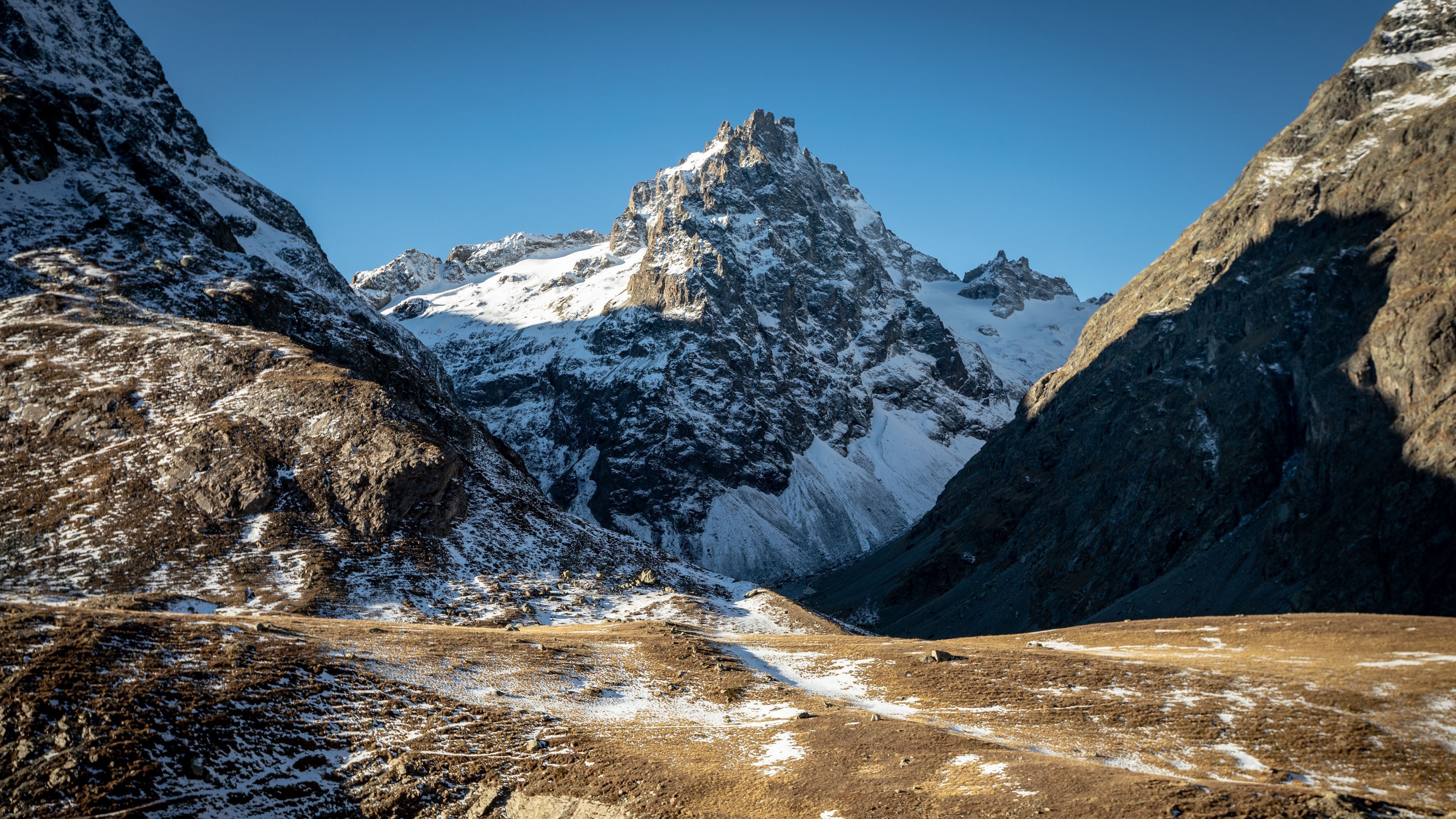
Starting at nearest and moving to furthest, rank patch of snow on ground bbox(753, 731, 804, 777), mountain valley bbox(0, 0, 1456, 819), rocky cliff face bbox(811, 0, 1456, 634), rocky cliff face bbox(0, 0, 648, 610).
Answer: mountain valley bbox(0, 0, 1456, 819) < patch of snow on ground bbox(753, 731, 804, 777) < rocky cliff face bbox(0, 0, 648, 610) < rocky cliff face bbox(811, 0, 1456, 634)

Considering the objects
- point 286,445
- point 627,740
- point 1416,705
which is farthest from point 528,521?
point 1416,705

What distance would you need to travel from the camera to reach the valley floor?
73.3 ft

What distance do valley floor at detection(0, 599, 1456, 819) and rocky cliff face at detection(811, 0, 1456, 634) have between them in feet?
220

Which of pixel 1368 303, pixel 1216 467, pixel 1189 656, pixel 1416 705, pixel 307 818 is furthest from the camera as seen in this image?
pixel 1216 467

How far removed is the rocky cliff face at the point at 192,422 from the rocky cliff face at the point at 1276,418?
8266cm

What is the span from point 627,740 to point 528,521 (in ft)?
190

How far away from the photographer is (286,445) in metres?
70.6

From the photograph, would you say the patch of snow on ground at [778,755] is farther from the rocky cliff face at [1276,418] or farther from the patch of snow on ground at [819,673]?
the rocky cliff face at [1276,418]

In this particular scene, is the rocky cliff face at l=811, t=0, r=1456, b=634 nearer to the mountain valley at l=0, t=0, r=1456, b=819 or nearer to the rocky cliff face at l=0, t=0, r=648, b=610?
the mountain valley at l=0, t=0, r=1456, b=819

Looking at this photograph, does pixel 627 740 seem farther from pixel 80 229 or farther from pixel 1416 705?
pixel 80 229

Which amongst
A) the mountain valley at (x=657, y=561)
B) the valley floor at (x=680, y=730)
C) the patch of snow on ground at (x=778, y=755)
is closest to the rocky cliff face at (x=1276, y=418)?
the mountain valley at (x=657, y=561)

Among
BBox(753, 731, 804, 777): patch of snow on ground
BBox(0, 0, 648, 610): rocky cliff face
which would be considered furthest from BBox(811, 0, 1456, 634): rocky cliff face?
BBox(753, 731, 804, 777): patch of snow on ground

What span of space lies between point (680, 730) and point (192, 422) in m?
58.6

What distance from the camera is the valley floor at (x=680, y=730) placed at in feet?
73.3
